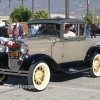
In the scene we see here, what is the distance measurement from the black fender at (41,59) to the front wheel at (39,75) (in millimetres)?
118

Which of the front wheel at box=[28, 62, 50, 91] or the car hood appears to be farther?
the car hood

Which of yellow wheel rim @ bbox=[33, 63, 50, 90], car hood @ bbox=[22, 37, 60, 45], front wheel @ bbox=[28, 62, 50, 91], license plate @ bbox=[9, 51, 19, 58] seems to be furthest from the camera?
car hood @ bbox=[22, 37, 60, 45]

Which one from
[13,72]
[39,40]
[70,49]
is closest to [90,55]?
[70,49]

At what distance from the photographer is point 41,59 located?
7.93 meters

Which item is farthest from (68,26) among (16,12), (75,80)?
(16,12)

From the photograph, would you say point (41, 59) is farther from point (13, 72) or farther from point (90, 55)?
point (90, 55)

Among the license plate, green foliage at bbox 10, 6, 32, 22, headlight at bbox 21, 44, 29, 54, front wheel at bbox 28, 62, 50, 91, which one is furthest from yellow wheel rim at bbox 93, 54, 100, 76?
green foliage at bbox 10, 6, 32, 22

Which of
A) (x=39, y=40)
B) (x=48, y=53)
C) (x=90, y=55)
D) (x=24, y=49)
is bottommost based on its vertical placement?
(x=90, y=55)

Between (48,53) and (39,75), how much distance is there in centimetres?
76

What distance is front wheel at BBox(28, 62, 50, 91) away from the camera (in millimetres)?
7664

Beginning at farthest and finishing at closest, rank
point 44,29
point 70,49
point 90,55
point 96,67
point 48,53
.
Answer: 1. point 96,67
2. point 90,55
3. point 44,29
4. point 70,49
5. point 48,53

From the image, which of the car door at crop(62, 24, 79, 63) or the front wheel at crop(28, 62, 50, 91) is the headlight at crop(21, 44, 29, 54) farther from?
the car door at crop(62, 24, 79, 63)

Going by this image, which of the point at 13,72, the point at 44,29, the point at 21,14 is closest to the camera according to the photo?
the point at 13,72

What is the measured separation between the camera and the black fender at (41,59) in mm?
7734
